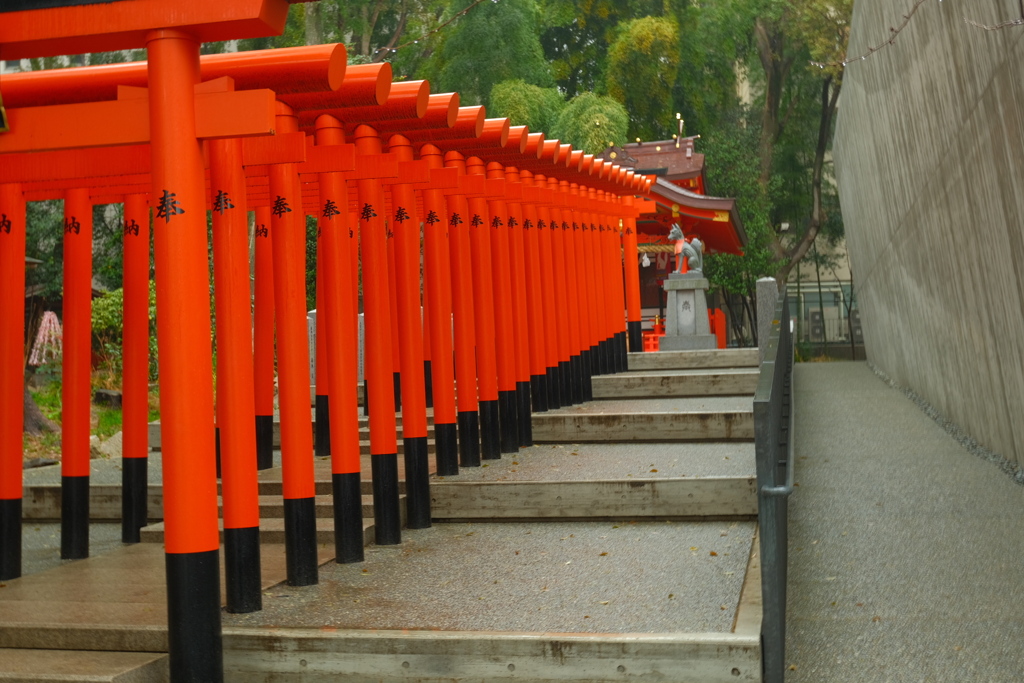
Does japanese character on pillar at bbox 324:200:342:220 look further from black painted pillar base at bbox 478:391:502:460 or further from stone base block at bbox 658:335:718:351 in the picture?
stone base block at bbox 658:335:718:351

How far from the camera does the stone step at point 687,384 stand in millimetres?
10172

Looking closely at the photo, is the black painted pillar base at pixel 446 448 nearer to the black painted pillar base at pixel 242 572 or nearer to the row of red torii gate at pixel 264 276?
the row of red torii gate at pixel 264 276

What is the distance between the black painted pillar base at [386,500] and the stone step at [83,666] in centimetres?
191

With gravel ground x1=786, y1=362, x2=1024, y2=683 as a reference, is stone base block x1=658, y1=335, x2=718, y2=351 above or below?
above

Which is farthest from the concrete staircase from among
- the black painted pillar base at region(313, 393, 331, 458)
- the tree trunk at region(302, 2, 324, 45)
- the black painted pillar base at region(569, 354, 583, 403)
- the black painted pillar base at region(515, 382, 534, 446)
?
the tree trunk at region(302, 2, 324, 45)

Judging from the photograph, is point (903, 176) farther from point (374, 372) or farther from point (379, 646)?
point (379, 646)

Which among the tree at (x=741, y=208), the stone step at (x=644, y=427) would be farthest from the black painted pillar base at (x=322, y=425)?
the tree at (x=741, y=208)

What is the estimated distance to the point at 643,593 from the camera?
5.18m

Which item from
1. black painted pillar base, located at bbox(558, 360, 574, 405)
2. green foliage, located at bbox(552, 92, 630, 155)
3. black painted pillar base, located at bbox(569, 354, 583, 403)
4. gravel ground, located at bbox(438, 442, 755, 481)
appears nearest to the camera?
gravel ground, located at bbox(438, 442, 755, 481)

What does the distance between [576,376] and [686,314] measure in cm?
565

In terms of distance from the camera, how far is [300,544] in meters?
5.60

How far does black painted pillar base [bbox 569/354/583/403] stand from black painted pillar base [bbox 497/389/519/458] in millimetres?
1684

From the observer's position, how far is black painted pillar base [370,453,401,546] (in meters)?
6.41

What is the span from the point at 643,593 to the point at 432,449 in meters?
3.69
